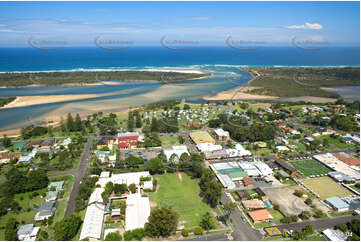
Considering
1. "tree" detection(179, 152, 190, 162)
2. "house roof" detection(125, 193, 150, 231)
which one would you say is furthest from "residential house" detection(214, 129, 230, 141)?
"house roof" detection(125, 193, 150, 231)

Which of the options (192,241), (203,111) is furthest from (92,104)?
(192,241)

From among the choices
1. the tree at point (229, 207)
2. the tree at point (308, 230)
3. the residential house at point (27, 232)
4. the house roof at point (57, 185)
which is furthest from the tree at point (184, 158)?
the residential house at point (27, 232)

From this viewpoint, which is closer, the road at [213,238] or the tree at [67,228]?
the tree at [67,228]

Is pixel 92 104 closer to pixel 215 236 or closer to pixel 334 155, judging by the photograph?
pixel 215 236

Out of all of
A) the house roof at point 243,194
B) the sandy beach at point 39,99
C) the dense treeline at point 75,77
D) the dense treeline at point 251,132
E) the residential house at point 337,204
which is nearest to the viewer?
the residential house at point 337,204

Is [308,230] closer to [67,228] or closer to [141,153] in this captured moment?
[67,228]

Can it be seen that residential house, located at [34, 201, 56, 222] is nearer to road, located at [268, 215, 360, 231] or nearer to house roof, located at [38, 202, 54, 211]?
house roof, located at [38, 202, 54, 211]

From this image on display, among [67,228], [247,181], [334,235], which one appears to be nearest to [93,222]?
[67,228]

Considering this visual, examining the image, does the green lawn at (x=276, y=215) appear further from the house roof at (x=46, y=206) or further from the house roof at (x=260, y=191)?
the house roof at (x=46, y=206)
